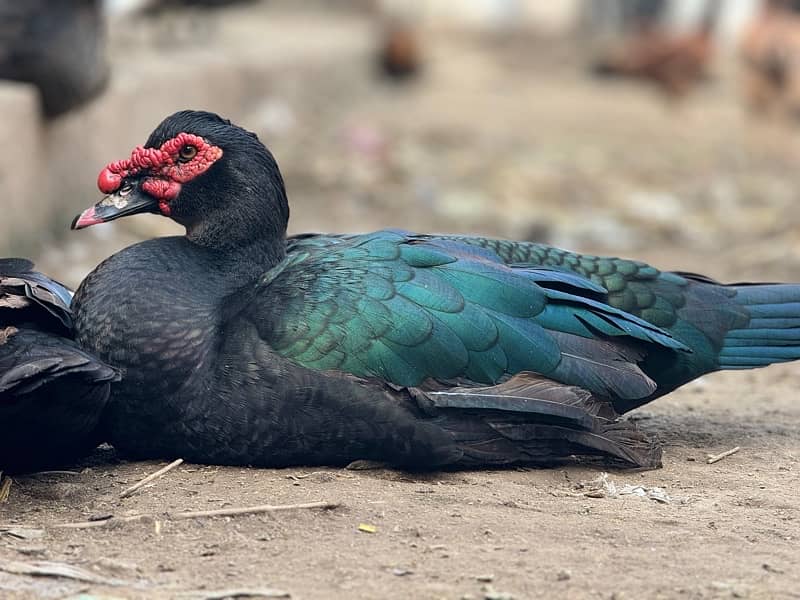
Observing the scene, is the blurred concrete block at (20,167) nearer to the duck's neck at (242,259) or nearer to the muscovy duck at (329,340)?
the muscovy duck at (329,340)

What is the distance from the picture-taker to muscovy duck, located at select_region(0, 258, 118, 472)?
3.53 m

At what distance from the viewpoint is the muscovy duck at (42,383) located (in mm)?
3533

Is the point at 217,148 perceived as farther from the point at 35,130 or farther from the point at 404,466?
the point at 35,130

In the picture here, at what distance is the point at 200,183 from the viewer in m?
4.11

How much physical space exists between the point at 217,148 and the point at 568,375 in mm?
1329

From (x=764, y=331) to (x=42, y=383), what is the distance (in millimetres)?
2424

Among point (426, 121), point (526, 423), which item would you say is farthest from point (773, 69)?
point (526, 423)

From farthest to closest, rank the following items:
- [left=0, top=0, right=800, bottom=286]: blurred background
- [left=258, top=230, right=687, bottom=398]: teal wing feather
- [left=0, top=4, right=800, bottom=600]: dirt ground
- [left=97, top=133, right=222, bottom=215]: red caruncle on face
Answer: [left=0, top=0, right=800, bottom=286]: blurred background → [left=97, top=133, right=222, bottom=215]: red caruncle on face → [left=258, top=230, right=687, bottom=398]: teal wing feather → [left=0, top=4, right=800, bottom=600]: dirt ground

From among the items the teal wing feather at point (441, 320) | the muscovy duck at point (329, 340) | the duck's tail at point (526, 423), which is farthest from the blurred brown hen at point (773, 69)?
the duck's tail at point (526, 423)

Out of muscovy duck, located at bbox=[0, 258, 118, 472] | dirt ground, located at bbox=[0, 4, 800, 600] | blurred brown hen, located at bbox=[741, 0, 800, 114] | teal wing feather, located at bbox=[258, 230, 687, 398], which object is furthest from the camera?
blurred brown hen, located at bbox=[741, 0, 800, 114]

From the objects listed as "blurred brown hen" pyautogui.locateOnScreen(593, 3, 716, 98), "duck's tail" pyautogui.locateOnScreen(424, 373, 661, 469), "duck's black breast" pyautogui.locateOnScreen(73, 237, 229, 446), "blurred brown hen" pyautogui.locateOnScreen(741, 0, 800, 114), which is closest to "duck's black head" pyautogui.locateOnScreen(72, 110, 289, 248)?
"duck's black breast" pyautogui.locateOnScreen(73, 237, 229, 446)

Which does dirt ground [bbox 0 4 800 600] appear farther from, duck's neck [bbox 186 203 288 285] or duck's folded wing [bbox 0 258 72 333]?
duck's neck [bbox 186 203 288 285]

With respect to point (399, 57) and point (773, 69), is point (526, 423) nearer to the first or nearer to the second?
point (773, 69)

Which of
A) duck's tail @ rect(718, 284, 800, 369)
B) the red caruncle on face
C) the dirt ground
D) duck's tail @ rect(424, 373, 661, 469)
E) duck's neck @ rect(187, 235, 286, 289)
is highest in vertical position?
the red caruncle on face
